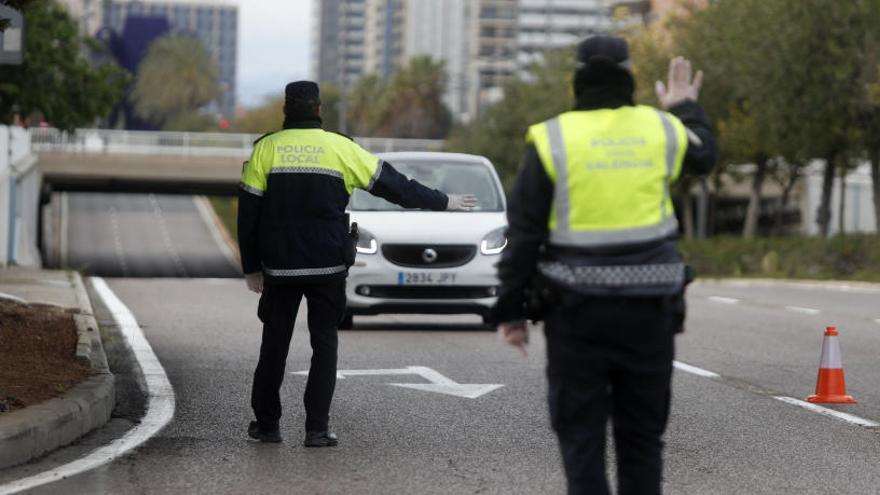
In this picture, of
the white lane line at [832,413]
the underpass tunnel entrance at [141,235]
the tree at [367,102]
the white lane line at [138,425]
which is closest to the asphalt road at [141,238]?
the underpass tunnel entrance at [141,235]

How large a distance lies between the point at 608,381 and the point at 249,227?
12.0ft

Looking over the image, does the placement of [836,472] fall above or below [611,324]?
below

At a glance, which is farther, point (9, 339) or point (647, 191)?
point (9, 339)

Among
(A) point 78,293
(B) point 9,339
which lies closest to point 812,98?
(A) point 78,293

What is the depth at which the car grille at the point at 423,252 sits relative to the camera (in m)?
17.3

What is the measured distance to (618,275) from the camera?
5754 mm

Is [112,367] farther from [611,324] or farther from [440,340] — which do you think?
[611,324]

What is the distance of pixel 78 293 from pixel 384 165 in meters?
12.4

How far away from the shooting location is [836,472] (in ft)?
28.3

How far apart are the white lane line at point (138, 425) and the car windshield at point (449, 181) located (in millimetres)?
2581

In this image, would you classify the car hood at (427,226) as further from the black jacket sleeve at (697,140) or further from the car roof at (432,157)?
the black jacket sleeve at (697,140)

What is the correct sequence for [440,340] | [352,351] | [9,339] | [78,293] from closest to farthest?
[9,339]
[352,351]
[440,340]
[78,293]

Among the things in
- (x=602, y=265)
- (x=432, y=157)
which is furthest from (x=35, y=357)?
(x=432, y=157)

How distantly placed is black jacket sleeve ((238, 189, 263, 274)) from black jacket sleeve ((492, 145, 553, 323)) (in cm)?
334
